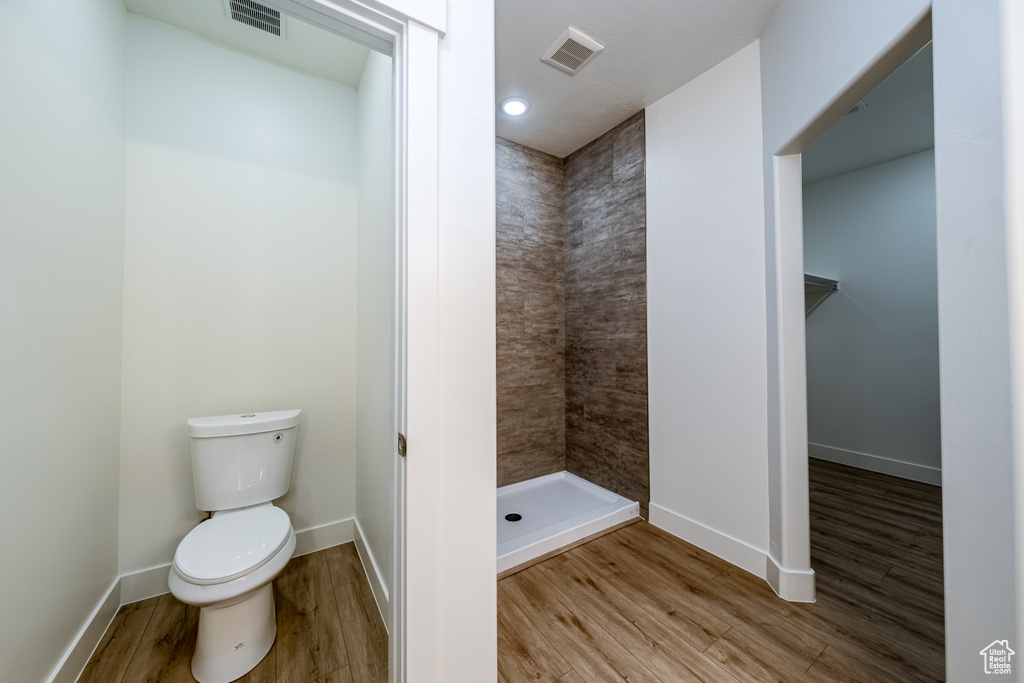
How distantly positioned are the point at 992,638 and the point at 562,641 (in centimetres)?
113

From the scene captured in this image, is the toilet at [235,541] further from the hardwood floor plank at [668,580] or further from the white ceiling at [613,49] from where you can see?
the white ceiling at [613,49]

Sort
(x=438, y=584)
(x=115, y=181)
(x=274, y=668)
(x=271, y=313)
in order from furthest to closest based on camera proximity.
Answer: (x=271, y=313) < (x=115, y=181) < (x=274, y=668) < (x=438, y=584)

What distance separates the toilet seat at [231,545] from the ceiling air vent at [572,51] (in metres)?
2.41

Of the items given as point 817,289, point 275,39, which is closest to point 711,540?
point 817,289

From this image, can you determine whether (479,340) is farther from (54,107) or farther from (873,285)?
(873,285)

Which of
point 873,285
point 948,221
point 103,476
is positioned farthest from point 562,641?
point 873,285

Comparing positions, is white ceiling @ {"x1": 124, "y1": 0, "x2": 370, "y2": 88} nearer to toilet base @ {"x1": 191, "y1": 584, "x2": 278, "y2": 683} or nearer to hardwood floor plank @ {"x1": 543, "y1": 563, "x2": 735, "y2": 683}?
toilet base @ {"x1": 191, "y1": 584, "x2": 278, "y2": 683}

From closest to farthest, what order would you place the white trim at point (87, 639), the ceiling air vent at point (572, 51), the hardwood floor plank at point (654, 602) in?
the white trim at point (87, 639)
the hardwood floor plank at point (654, 602)
the ceiling air vent at point (572, 51)

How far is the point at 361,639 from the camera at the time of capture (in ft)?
4.53

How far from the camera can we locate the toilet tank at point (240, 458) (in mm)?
1531

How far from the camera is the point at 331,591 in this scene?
164 cm

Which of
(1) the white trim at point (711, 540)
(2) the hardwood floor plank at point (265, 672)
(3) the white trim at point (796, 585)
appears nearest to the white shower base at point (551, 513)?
(1) the white trim at point (711, 540)

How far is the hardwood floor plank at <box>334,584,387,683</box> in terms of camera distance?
1.24 meters

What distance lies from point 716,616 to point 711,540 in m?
0.48
